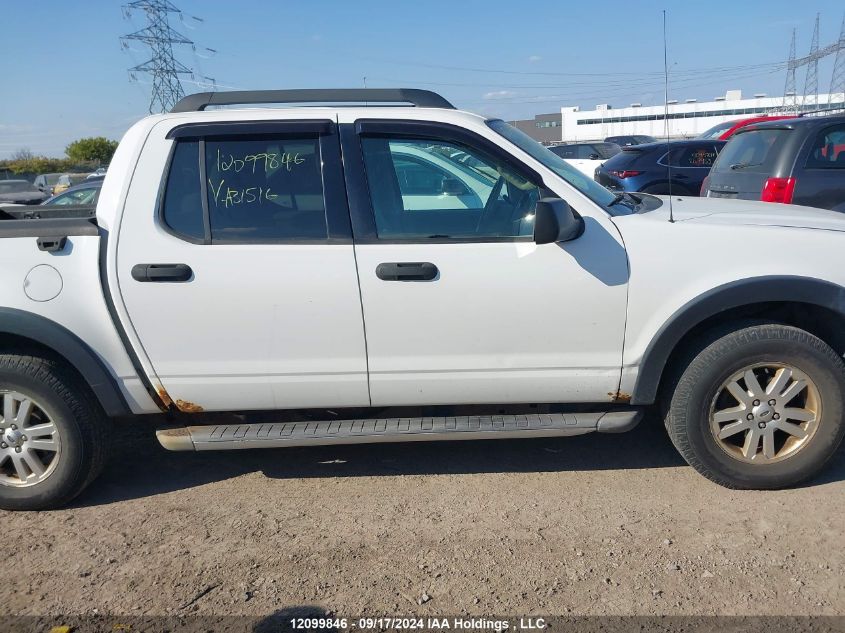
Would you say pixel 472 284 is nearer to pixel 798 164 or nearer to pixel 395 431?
pixel 395 431

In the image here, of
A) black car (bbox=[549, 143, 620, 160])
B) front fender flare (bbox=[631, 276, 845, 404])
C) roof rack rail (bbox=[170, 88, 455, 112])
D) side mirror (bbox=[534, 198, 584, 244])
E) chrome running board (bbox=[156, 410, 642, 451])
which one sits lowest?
chrome running board (bbox=[156, 410, 642, 451])

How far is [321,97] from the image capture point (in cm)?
393

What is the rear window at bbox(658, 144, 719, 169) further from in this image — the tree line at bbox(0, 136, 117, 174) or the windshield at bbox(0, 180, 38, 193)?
the tree line at bbox(0, 136, 117, 174)

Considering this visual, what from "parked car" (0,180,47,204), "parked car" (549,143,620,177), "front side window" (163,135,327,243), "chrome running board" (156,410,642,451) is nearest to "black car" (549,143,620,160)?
"parked car" (549,143,620,177)

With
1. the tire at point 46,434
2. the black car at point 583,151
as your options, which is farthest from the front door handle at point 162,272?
the black car at point 583,151

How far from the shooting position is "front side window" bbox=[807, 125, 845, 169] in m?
7.00

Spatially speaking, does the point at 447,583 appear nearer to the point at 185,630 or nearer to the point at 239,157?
the point at 185,630

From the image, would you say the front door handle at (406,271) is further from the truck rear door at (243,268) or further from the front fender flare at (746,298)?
the front fender flare at (746,298)

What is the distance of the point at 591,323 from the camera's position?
11.7 feet

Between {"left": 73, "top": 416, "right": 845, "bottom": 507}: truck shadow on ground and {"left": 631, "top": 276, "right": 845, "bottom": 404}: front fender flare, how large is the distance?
95 cm

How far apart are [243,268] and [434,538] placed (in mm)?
1558

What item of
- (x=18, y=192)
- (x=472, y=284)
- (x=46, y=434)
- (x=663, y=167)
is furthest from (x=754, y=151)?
(x=18, y=192)

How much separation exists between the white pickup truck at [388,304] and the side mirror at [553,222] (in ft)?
0.04

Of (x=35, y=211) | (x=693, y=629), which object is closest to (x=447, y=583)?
(x=693, y=629)
